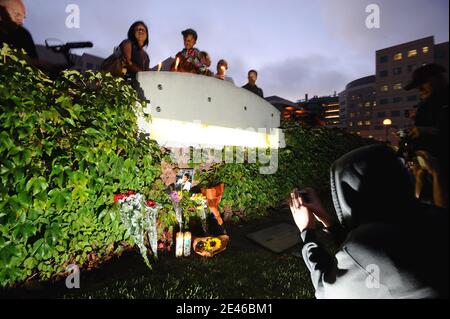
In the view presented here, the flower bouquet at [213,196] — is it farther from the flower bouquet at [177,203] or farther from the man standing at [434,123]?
the man standing at [434,123]

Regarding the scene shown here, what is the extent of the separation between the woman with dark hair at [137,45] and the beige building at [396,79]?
3239 inches

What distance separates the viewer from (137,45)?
5918 mm

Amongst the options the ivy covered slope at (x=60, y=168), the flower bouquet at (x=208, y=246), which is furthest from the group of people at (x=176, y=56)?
the flower bouquet at (x=208, y=246)

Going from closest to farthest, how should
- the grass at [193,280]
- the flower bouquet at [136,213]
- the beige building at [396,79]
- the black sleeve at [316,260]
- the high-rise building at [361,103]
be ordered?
the black sleeve at [316,260], the grass at [193,280], the flower bouquet at [136,213], the beige building at [396,79], the high-rise building at [361,103]

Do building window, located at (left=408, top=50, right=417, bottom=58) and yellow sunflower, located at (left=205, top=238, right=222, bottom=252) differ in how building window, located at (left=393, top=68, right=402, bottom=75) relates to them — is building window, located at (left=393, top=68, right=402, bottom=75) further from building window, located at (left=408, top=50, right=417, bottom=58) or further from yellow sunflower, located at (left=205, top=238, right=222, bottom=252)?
yellow sunflower, located at (left=205, top=238, right=222, bottom=252)

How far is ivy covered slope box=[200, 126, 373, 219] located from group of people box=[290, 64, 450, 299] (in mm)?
4535

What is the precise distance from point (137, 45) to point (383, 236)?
644cm

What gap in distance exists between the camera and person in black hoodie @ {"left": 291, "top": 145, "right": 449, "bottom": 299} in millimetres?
1127

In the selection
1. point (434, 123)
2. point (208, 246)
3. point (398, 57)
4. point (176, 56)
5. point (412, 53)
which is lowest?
point (208, 246)

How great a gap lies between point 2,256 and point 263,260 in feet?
12.4

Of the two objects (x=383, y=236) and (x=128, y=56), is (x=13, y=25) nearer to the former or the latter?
(x=128, y=56)

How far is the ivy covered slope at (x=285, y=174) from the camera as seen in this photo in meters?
6.21

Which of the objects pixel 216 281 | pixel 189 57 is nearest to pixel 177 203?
pixel 216 281

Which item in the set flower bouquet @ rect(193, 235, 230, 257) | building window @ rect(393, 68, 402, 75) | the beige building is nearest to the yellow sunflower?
flower bouquet @ rect(193, 235, 230, 257)
